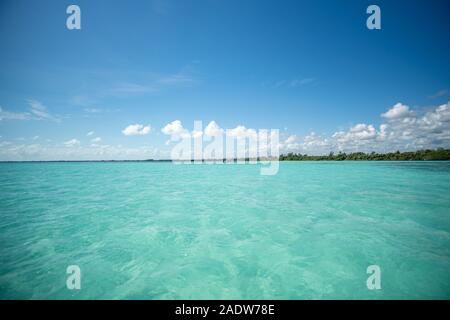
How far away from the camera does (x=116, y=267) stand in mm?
5773

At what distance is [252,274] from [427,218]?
10600 millimetres

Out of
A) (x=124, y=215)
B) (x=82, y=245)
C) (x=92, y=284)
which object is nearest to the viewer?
(x=92, y=284)
